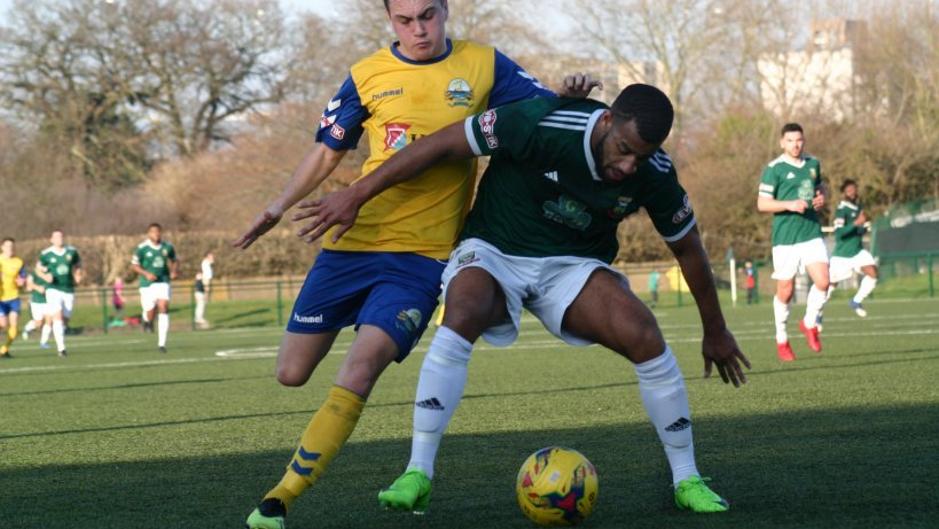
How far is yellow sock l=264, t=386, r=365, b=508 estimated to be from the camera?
4.90 metres

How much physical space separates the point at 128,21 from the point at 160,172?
7009mm

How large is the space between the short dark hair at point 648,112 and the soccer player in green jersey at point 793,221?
861 cm

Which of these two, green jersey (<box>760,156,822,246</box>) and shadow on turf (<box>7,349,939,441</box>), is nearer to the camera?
shadow on turf (<box>7,349,939,441</box>)

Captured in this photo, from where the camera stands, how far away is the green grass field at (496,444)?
5.19m

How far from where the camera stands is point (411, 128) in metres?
5.57

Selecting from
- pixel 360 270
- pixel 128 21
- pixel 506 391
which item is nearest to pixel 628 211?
pixel 360 270

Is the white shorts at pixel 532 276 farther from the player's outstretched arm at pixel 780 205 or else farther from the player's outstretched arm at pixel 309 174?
the player's outstretched arm at pixel 780 205

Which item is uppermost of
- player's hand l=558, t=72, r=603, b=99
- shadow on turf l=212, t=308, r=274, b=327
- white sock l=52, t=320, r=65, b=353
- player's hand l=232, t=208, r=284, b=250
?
player's hand l=558, t=72, r=603, b=99

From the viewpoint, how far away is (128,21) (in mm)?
53562

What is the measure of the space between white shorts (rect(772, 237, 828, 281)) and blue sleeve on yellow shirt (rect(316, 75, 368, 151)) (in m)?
8.73

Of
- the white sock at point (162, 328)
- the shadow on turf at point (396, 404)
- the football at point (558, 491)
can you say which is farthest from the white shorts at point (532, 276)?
the white sock at point (162, 328)

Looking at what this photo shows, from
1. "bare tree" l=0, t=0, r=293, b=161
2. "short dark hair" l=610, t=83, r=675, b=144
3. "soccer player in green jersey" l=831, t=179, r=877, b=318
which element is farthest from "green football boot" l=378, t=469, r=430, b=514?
"bare tree" l=0, t=0, r=293, b=161

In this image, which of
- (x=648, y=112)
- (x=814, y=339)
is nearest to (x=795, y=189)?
(x=814, y=339)

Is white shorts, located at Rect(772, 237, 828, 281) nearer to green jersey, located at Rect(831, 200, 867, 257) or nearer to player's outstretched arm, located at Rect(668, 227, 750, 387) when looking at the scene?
player's outstretched arm, located at Rect(668, 227, 750, 387)
